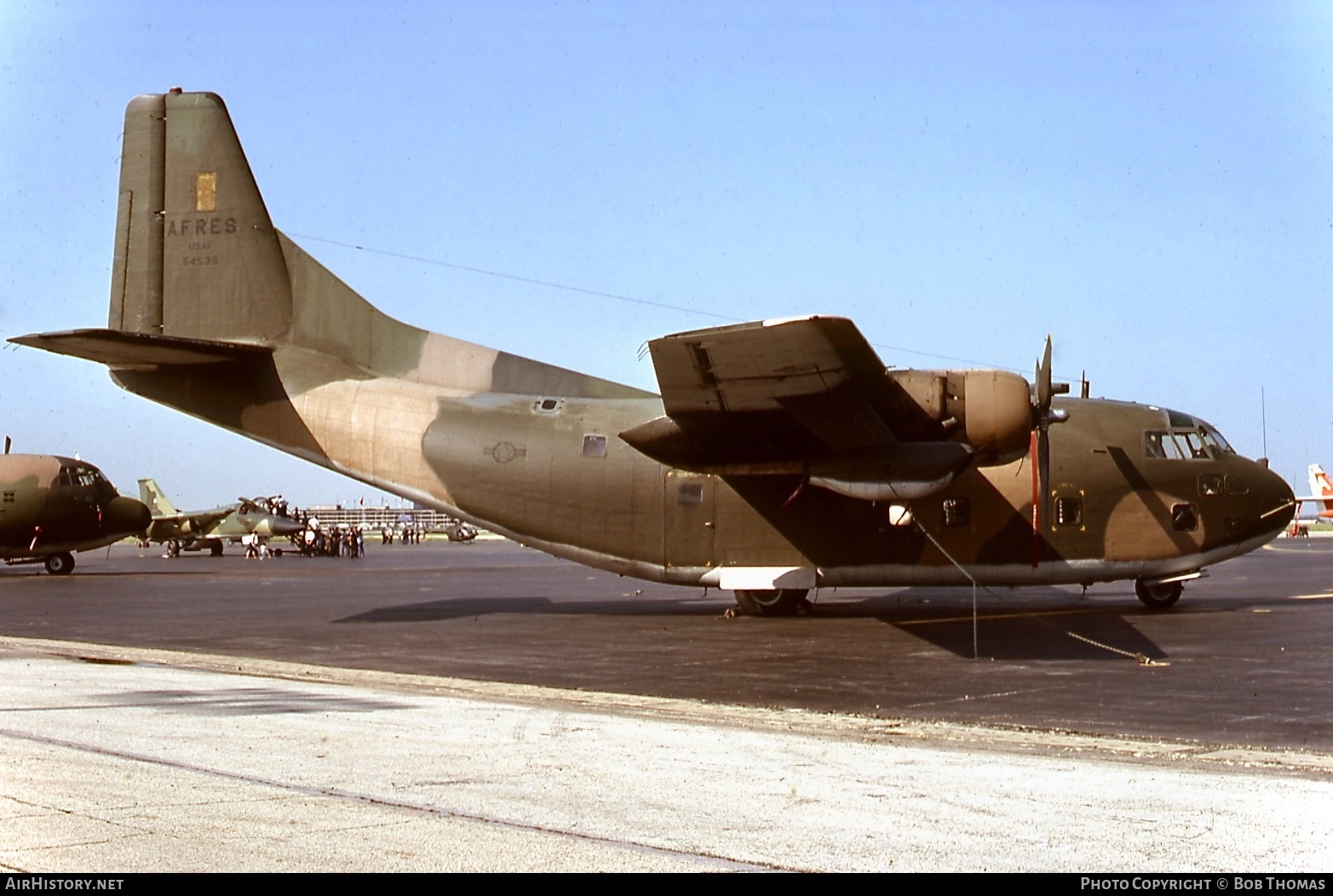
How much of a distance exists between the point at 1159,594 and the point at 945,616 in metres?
4.27

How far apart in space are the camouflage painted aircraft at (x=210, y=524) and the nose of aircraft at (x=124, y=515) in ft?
86.7

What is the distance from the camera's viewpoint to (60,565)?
149 ft

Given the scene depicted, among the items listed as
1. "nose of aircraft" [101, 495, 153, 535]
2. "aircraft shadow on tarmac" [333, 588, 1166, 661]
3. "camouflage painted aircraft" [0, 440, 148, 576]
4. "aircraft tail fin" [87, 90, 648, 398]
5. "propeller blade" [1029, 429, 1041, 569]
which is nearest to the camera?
"aircraft shadow on tarmac" [333, 588, 1166, 661]

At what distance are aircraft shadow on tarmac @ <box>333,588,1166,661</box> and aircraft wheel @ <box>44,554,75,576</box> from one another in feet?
72.1

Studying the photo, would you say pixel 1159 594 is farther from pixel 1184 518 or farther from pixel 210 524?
pixel 210 524

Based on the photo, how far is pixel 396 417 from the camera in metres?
24.2

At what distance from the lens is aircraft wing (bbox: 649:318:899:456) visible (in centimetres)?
1705

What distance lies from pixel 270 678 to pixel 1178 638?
13.3 m

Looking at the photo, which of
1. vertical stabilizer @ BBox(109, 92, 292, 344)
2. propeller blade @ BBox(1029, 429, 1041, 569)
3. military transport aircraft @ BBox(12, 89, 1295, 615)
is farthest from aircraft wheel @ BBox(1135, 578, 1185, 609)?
vertical stabilizer @ BBox(109, 92, 292, 344)

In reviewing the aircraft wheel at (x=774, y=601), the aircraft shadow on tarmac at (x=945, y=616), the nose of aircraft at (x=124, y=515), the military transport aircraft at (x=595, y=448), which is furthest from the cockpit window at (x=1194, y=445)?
the nose of aircraft at (x=124, y=515)

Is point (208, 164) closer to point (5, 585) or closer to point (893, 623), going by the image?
point (893, 623)

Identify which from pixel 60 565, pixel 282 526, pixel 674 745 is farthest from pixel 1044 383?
pixel 282 526

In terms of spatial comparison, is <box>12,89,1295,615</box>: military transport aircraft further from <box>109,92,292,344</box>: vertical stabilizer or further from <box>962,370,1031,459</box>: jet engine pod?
<box>962,370,1031,459</box>: jet engine pod

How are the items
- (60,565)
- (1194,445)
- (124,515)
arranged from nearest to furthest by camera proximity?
(1194,445) < (124,515) < (60,565)
